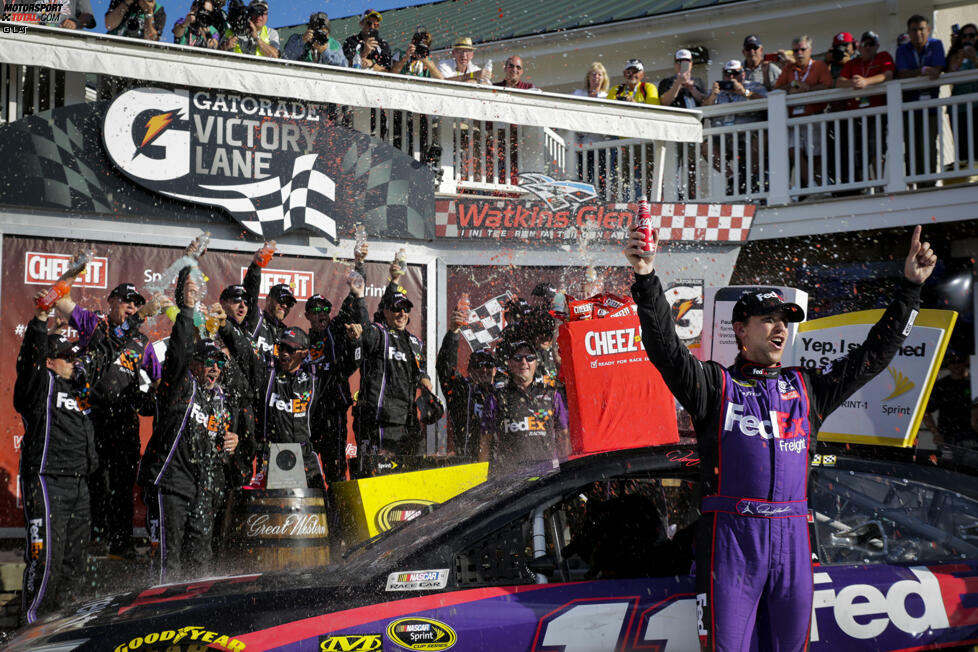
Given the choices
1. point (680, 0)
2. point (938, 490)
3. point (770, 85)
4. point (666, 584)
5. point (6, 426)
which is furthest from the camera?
point (680, 0)

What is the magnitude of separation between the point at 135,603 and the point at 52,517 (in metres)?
2.55

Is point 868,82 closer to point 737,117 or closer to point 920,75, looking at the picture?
point 920,75

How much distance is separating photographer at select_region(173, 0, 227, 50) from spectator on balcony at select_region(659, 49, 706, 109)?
498cm

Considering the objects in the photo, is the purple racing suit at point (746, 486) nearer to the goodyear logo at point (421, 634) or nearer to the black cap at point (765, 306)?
the black cap at point (765, 306)

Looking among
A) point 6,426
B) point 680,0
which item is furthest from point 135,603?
point 680,0

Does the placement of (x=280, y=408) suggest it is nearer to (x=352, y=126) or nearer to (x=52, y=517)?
(x=52, y=517)

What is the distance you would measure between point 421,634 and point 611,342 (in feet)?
7.18

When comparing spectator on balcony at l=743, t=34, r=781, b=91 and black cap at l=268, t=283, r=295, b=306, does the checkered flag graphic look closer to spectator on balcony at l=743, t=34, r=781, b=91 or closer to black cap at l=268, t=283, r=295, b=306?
black cap at l=268, t=283, r=295, b=306

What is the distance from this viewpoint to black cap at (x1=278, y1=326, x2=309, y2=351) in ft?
21.9

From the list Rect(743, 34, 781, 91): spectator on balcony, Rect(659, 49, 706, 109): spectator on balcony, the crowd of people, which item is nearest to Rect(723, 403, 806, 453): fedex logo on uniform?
the crowd of people

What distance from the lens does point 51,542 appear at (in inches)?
219

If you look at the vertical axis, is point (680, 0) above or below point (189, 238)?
above

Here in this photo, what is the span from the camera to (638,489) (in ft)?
11.6

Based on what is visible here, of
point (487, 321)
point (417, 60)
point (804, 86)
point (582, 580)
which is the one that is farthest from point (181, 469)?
point (804, 86)
